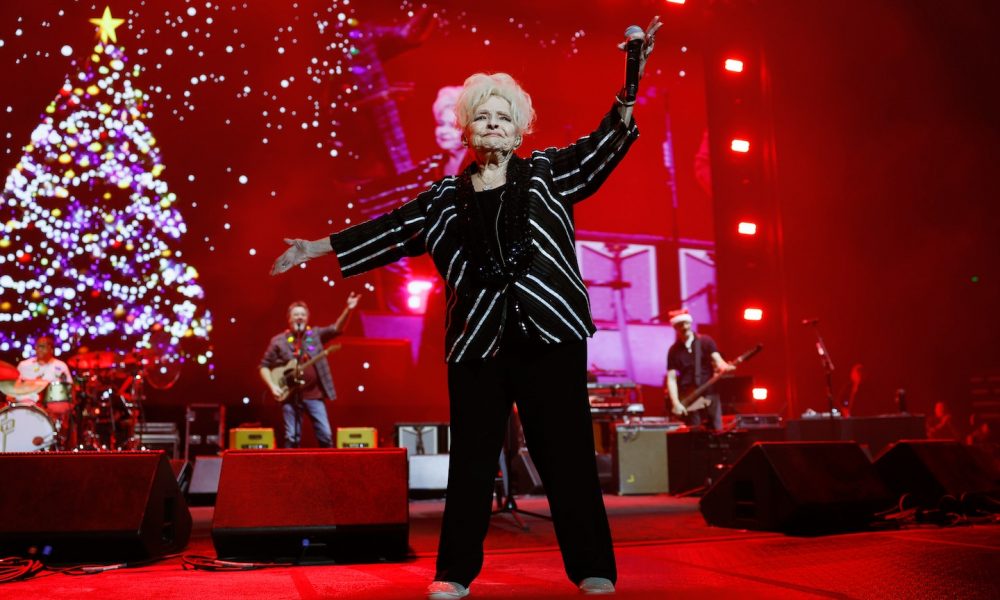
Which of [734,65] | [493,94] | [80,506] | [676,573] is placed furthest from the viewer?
[734,65]

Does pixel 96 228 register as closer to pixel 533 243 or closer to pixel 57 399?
pixel 57 399

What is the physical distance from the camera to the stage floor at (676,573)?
262 centimetres

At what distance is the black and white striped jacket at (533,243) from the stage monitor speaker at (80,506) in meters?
1.76

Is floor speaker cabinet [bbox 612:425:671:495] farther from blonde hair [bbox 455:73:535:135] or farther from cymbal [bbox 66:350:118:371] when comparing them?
blonde hair [bbox 455:73:535:135]

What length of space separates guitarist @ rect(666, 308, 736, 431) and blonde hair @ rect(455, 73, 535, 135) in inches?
223

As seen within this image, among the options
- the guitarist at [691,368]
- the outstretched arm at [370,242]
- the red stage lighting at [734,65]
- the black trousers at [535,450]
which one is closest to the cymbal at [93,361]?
the guitarist at [691,368]

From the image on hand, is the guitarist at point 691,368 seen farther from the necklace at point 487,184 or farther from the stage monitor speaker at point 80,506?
the necklace at point 487,184

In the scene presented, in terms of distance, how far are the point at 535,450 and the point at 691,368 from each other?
18.9 feet

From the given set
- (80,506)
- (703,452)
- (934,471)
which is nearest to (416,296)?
(703,452)

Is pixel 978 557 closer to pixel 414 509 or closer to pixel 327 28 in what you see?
pixel 414 509

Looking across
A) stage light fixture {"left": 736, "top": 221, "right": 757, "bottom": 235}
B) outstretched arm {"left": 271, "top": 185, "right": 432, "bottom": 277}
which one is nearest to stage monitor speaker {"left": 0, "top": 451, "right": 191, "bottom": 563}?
outstretched arm {"left": 271, "top": 185, "right": 432, "bottom": 277}

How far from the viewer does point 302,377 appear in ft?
25.3

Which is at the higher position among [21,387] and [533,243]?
[533,243]

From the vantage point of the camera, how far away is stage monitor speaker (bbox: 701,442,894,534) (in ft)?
14.4
